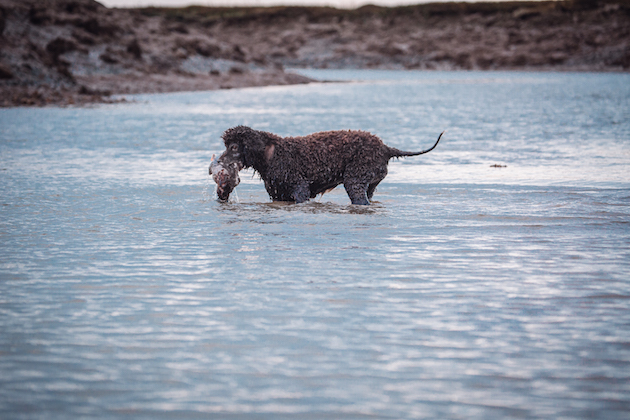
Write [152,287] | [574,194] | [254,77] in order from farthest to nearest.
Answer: [254,77], [574,194], [152,287]

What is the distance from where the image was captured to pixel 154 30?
61188 millimetres

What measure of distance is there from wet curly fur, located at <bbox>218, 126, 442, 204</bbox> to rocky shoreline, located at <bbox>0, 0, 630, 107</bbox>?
2597cm

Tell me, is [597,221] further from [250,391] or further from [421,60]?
[421,60]

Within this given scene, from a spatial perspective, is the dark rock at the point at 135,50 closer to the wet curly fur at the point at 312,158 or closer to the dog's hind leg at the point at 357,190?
the wet curly fur at the point at 312,158

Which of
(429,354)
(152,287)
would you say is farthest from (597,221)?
(152,287)

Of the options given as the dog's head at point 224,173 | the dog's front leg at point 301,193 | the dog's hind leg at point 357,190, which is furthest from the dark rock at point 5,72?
the dog's hind leg at point 357,190

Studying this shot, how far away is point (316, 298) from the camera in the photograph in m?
6.82

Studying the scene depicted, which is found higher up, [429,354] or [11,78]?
[11,78]

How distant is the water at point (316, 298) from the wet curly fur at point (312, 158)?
0.44 metres

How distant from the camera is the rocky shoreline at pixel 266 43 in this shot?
43.5m

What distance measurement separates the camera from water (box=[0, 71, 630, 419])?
4.94 m

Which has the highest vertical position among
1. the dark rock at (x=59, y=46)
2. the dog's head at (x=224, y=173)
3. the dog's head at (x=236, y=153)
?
the dark rock at (x=59, y=46)

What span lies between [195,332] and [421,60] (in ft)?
345

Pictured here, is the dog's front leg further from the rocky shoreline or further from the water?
the rocky shoreline
